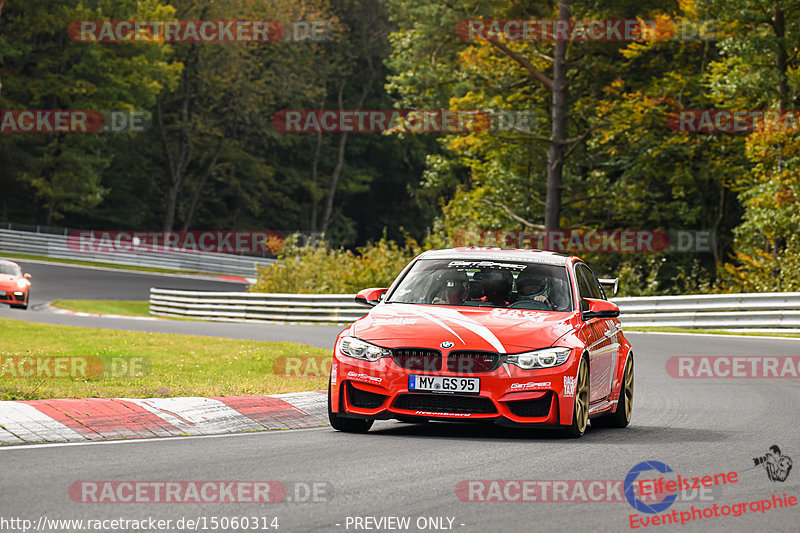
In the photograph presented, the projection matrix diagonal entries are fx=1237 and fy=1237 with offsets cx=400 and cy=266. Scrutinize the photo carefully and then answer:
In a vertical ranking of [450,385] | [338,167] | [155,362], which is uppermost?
[338,167]

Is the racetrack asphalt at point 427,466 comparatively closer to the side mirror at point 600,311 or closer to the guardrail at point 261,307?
the side mirror at point 600,311

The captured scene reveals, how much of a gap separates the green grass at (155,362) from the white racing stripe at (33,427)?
1.00 metres

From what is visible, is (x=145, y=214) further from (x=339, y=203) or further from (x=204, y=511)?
(x=204, y=511)

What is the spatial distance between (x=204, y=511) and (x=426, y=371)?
10.9 feet

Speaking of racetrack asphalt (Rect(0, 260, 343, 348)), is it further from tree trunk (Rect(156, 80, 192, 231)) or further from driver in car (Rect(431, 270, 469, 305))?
tree trunk (Rect(156, 80, 192, 231))

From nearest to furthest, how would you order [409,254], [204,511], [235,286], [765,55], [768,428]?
[204,511], [768,428], [765,55], [409,254], [235,286]

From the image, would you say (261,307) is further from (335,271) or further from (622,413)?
(622,413)

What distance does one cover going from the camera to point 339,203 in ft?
291

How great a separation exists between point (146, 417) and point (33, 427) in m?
1.07

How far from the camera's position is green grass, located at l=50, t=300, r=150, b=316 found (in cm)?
3948

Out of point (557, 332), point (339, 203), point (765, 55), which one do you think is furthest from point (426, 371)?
point (339, 203)

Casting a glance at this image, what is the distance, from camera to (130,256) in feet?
196

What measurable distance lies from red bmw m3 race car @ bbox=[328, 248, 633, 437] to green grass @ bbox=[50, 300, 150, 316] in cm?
2893

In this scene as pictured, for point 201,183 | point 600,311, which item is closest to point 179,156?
point 201,183
